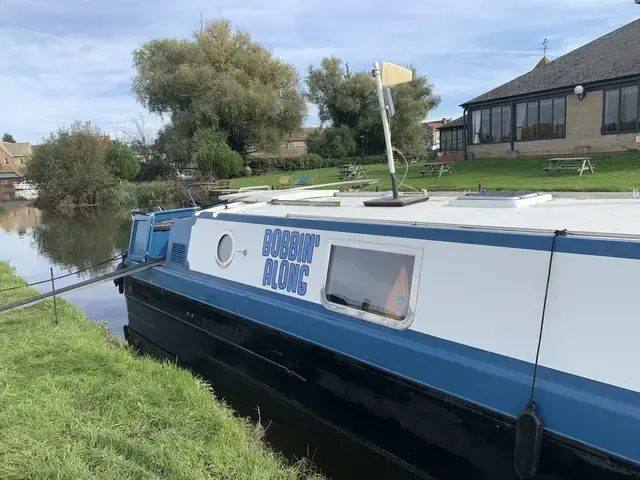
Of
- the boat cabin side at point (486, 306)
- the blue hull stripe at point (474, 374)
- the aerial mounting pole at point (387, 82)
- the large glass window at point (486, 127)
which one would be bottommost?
the blue hull stripe at point (474, 374)

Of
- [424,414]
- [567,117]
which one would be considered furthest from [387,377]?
[567,117]

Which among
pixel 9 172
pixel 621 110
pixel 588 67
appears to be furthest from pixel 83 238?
pixel 9 172

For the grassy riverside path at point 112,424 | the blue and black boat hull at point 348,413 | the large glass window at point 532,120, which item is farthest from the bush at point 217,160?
the grassy riverside path at point 112,424

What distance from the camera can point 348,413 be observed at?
3.92m

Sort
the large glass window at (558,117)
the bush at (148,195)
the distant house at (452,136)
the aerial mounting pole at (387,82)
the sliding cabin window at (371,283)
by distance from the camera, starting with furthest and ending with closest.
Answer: the distant house at (452,136) < the bush at (148,195) < the large glass window at (558,117) < the aerial mounting pole at (387,82) < the sliding cabin window at (371,283)

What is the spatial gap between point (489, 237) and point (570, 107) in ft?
69.2

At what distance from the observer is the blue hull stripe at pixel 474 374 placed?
8.07 ft

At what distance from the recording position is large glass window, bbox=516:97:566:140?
21906 mm

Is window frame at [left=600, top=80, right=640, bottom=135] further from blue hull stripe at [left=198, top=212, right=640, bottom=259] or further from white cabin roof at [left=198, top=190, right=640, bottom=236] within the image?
blue hull stripe at [left=198, top=212, right=640, bottom=259]

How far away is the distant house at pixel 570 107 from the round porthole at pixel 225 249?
19.1 metres

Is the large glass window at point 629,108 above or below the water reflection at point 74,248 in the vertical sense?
above

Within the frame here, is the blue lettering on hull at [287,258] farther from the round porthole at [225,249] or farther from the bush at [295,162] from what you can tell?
the bush at [295,162]

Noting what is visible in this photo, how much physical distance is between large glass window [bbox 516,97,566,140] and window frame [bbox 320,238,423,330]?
2091 cm

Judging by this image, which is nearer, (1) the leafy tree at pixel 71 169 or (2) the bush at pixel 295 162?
(1) the leafy tree at pixel 71 169
